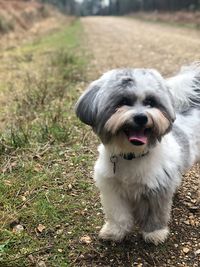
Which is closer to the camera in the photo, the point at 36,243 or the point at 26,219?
the point at 36,243

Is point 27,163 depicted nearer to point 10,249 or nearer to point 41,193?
point 41,193

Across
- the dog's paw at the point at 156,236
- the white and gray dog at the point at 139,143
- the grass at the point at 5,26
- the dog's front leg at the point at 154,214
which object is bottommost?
the grass at the point at 5,26

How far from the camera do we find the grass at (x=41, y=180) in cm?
391

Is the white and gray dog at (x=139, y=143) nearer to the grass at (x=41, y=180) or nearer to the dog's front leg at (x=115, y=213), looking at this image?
the dog's front leg at (x=115, y=213)

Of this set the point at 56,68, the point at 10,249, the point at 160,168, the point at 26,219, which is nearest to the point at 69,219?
the point at 26,219

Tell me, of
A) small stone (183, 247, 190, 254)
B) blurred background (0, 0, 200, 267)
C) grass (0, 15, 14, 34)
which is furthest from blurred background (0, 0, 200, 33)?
small stone (183, 247, 190, 254)

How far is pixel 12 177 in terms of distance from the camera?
496 centimetres

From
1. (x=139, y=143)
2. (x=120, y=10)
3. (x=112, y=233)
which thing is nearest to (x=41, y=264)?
(x=112, y=233)

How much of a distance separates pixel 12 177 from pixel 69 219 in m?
0.93

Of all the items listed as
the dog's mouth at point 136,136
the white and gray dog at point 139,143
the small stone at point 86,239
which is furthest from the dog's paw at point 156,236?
the dog's mouth at point 136,136

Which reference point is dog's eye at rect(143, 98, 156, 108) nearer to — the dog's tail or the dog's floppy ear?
the dog's floppy ear

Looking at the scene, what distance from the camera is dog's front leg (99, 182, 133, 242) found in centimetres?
372

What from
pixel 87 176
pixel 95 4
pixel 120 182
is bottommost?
pixel 95 4

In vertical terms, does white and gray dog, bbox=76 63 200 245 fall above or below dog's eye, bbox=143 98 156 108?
below
